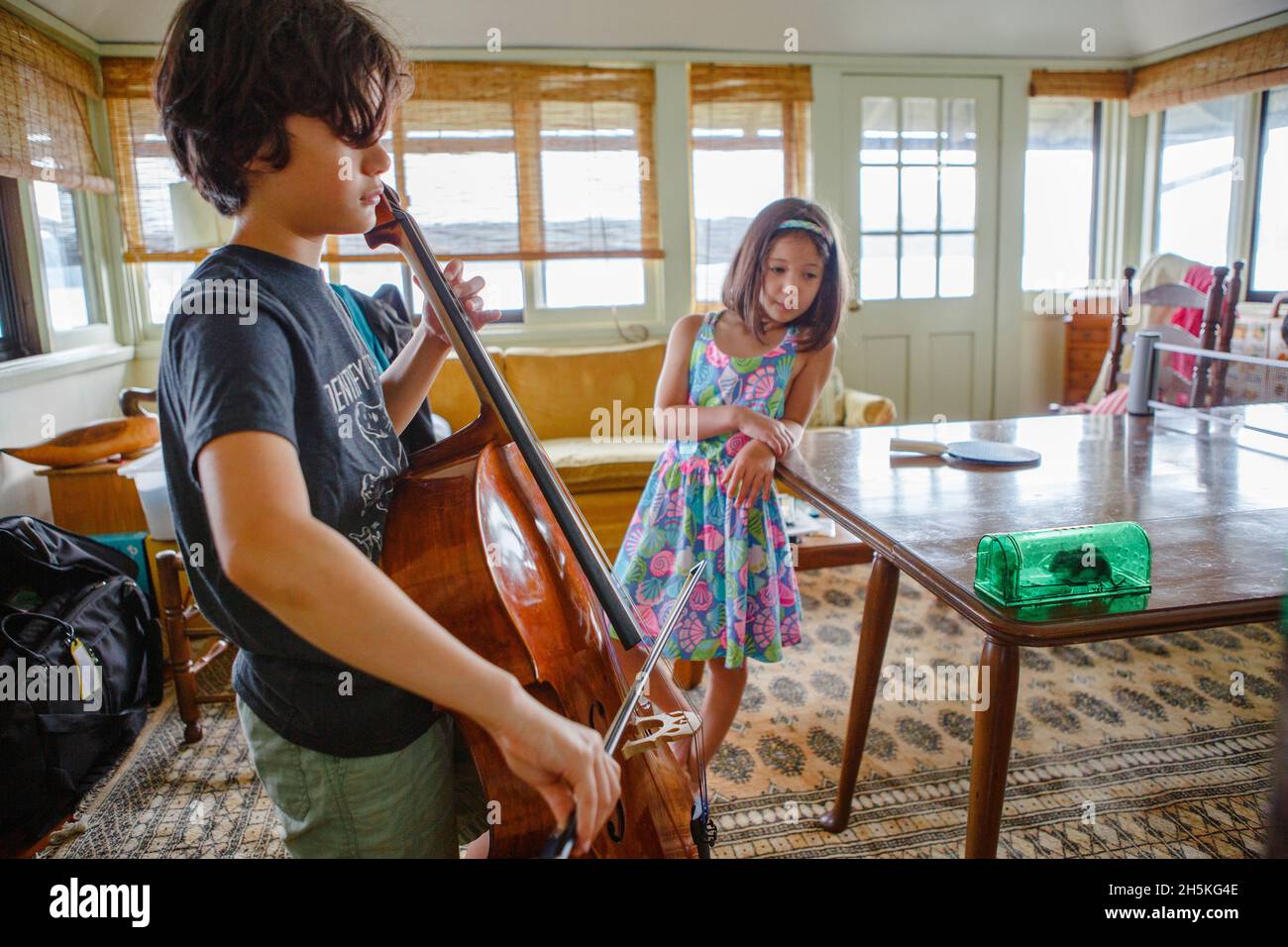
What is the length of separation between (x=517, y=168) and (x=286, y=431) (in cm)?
387

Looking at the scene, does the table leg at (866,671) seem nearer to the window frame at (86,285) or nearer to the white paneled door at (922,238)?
the white paneled door at (922,238)

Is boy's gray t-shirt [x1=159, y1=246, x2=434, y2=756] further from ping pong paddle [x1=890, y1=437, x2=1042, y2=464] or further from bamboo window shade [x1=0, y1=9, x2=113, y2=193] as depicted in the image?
bamboo window shade [x1=0, y1=9, x2=113, y2=193]

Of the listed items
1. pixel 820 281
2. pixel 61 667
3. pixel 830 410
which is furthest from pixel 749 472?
pixel 830 410

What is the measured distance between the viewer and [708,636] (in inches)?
70.2

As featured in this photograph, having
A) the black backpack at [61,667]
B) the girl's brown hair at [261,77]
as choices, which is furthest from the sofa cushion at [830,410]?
the girl's brown hair at [261,77]

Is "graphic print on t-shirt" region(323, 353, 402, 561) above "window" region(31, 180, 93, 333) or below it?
below

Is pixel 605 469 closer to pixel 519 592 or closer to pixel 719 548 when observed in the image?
pixel 719 548

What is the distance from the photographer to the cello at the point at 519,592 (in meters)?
0.77

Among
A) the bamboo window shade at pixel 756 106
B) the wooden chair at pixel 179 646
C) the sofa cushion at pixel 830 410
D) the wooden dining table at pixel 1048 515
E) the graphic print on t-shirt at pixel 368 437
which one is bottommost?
the wooden chair at pixel 179 646

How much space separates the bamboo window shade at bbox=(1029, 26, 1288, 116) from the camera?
399cm

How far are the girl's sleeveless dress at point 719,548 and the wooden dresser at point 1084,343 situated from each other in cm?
385

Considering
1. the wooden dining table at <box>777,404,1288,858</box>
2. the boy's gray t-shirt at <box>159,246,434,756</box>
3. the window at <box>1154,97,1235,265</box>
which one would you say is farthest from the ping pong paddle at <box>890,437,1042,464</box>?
the window at <box>1154,97,1235,265</box>

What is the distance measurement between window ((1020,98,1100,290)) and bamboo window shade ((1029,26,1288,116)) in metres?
0.15
